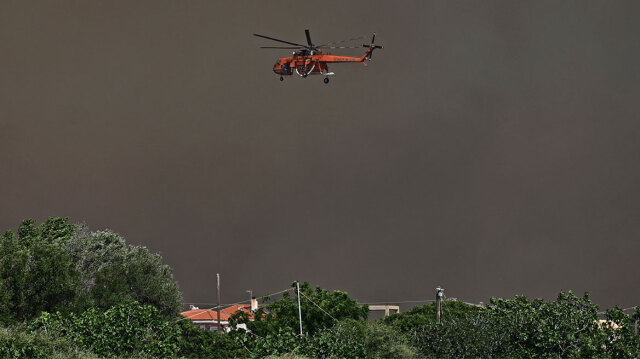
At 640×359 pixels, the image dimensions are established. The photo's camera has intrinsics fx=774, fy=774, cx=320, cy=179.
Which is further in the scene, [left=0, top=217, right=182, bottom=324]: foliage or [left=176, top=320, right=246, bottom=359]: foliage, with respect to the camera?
[left=176, top=320, right=246, bottom=359]: foliage

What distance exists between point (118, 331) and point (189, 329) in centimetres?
777

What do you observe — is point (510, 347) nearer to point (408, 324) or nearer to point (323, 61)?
point (323, 61)

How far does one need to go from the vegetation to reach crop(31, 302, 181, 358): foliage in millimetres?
37

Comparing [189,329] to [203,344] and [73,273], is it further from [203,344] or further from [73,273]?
[73,273]

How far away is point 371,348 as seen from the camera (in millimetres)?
28766

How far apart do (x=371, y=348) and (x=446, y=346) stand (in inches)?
132

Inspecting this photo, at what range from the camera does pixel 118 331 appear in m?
28.2

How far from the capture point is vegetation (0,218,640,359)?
81.5 ft

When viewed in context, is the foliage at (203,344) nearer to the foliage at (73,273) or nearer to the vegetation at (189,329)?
the vegetation at (189,329)

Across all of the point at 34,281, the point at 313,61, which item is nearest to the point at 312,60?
the point at 313,61

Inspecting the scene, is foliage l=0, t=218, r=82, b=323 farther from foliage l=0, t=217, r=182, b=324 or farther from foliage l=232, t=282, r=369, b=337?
foliage l=232, t=282, r=369, b=337

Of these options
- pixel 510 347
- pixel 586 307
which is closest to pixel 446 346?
pixel 510 347

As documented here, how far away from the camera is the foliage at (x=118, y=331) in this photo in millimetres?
27781

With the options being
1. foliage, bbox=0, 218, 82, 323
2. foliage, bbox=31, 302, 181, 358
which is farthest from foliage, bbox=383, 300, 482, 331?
foliage, bbox=31, 302, 181, 358
